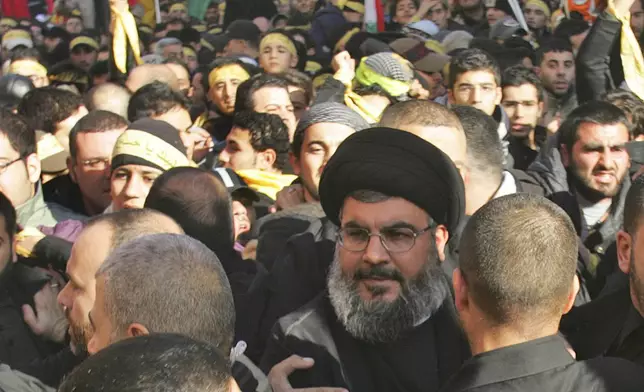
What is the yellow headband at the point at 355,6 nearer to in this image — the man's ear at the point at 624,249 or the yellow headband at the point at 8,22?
the yellow headband at the point at 8,22

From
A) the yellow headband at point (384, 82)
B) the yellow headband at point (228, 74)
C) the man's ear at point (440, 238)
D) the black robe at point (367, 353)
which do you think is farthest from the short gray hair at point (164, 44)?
the black robe at point (367, 353)

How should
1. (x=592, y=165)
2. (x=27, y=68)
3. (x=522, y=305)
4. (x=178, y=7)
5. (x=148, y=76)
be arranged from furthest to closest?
(x=178, y=7), (x=27, y=68), (x=148, y=76), (x=592, y=165), (x=522, y=305)

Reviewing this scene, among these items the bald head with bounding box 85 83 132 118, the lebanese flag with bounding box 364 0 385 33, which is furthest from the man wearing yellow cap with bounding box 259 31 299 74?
the bald head with bounding box 85 83 132 118

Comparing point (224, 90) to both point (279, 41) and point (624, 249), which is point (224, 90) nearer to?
point (279, 41)

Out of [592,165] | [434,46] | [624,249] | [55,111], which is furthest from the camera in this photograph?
[434,46]

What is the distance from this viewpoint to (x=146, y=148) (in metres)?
5.05

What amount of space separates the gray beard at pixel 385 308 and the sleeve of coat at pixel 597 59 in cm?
379

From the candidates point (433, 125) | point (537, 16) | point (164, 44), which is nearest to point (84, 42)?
point (164, 44)

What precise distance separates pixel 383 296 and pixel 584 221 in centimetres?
202

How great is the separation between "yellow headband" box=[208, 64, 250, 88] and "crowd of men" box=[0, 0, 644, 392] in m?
0.14

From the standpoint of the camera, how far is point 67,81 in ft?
35.5

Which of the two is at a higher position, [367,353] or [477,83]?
[367,353]

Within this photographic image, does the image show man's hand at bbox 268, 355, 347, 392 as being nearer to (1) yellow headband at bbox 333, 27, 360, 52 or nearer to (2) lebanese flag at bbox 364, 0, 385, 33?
(1) yellow headband at bbox 333, 27, 360, 52

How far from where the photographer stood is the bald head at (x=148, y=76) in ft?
27.1
